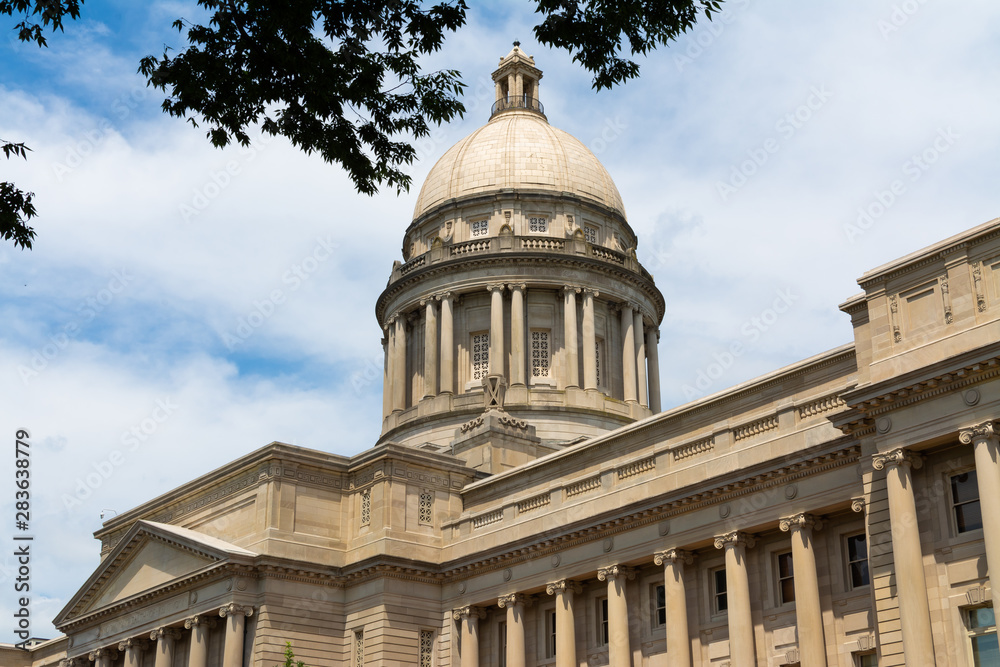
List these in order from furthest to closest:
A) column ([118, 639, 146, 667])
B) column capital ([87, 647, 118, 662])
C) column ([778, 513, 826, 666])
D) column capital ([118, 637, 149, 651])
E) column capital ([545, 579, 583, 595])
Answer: column capital ([87, 647, 118, 662]), column capital ([118, 637, 149, 651]), column ([118, 639, 146, 667]), column capital ([545, 579, 583, 595]), column ([778, 513, 826, 666])

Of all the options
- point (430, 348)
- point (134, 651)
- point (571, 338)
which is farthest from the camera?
point (430, 348)

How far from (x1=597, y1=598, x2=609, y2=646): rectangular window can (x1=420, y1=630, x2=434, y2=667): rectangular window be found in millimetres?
7081

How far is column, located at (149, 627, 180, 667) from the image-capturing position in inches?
1816

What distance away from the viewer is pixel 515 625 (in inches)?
1629

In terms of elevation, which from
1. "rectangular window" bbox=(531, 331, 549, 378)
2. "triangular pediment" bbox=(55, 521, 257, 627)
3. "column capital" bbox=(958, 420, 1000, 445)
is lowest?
"column capital" bbox=(958, 420, 1000, 445)

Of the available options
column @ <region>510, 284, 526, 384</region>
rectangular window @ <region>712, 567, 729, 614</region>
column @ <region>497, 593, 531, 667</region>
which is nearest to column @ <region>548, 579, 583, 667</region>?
column @ <region>497, 593, 531, 667</region>

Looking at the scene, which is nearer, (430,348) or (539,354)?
(539,354)

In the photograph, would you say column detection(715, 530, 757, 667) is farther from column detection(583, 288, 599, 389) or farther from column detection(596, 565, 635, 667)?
column detection(583, 288, 599, 389)

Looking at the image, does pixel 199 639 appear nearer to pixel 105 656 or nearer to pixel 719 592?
pixel 105 656

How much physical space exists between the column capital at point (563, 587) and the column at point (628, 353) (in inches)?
829

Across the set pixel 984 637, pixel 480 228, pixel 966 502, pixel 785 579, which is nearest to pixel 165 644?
pixel 785 579

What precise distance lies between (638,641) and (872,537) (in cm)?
1034

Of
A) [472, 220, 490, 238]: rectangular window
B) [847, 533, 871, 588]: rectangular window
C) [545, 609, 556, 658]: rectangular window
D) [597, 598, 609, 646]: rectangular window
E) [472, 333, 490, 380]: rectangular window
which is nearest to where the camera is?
[847, 533, 871, 588]: rectangular window

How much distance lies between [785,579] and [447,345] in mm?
28286
